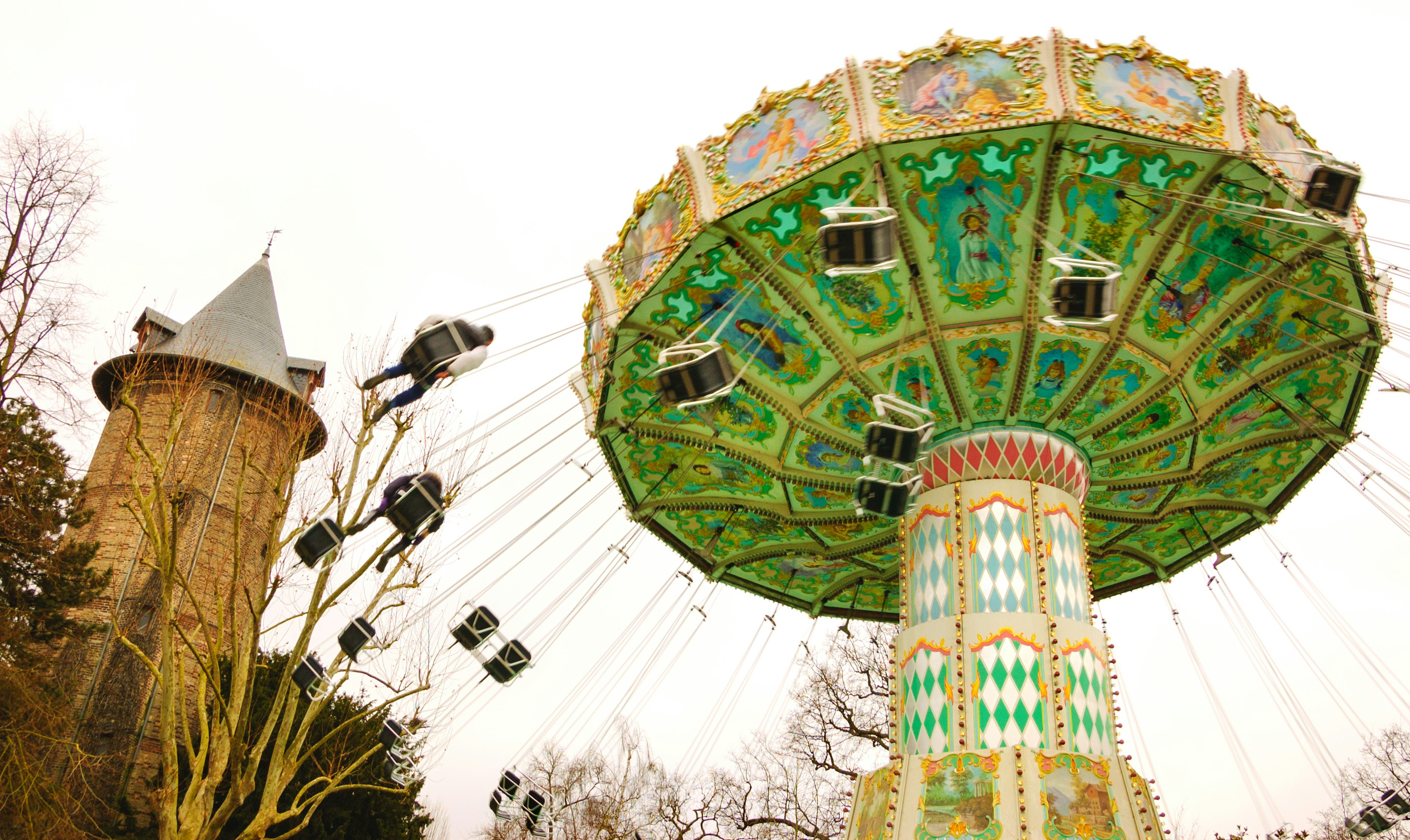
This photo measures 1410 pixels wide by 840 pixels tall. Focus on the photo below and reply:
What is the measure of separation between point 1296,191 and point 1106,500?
16.2ft

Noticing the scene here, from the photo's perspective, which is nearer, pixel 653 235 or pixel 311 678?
pixel 653 235

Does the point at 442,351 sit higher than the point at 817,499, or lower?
lower

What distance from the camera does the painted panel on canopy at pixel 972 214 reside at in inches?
343

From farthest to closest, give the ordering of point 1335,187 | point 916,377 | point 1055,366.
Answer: point 916,377 < point 1055,366 < point 1335,187

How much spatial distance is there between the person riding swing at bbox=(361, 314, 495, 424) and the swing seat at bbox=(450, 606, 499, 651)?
10.2ft

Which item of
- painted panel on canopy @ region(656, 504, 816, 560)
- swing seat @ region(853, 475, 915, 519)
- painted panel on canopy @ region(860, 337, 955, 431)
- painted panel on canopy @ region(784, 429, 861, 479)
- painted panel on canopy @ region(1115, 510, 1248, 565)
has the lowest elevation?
swing seat @ region(853, 475, 915, 519)

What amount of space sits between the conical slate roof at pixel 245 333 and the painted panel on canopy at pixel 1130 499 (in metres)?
26.4

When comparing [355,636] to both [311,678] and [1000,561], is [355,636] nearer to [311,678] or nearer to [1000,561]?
[311,678]

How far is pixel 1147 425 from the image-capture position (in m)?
11.4

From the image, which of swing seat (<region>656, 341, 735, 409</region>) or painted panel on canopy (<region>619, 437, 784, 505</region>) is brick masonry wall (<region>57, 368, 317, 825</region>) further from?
swing seat (<region>656, 341, 735, 409</region>)

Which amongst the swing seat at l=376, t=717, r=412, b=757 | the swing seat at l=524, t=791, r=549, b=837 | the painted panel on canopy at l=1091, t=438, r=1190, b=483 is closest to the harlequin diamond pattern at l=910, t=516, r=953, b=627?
the painted panel on canopy at l=1091, t=438, r=1190, b=483

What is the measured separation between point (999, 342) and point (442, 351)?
212 inches

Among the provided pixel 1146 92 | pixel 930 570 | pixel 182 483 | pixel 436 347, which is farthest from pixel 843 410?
pixel 182 483

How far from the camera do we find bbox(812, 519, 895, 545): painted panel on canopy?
13117mm
